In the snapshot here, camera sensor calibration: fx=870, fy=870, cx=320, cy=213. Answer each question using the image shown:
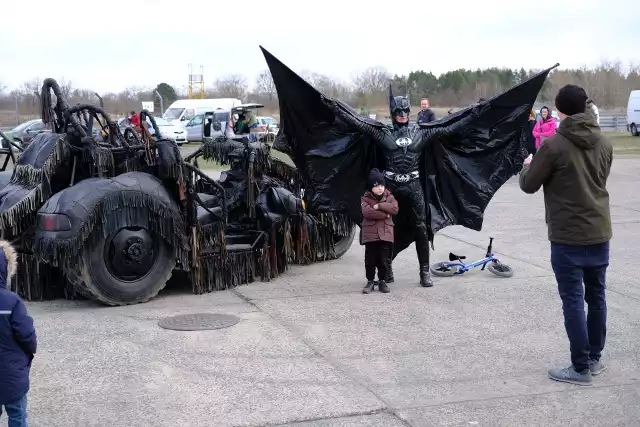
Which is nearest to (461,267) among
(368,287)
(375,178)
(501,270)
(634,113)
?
(501,270)

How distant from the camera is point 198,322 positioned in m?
7.12

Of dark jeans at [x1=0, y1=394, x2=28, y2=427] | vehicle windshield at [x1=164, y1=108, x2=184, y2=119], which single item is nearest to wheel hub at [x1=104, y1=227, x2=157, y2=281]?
dark jeans at [x1=0, y1=394, x2=28, y2=427]

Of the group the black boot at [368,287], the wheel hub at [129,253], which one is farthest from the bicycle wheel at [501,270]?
the wheel hub at [129,253]

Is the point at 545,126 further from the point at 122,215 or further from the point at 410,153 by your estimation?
the point at 122,215

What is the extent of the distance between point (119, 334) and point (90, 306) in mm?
1098

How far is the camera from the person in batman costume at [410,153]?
27.7 ft

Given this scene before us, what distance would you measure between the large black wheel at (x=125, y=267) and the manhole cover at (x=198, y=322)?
60 centimetres

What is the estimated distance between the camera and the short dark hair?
216 inches

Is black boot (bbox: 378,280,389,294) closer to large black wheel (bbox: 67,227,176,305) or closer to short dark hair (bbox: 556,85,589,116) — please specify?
large black wheel (bbox: 67,227,176,305)

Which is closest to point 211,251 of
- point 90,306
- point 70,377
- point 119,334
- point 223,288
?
point 223,288

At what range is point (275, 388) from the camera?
5473 millimetres

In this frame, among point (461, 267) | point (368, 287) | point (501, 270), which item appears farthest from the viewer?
point (461, 267)

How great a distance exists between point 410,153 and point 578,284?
3174 mm

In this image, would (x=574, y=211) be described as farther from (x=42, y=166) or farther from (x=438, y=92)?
(x=438, y=92)
